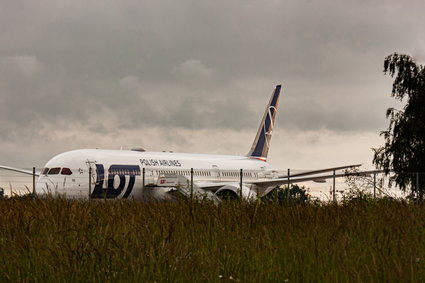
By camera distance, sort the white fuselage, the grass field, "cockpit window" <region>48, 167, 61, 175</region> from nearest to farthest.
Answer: the grass field < the white fuselage < "cockpit window" <region>48, 167, 61, 175</region>

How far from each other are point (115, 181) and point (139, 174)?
56.3 inches

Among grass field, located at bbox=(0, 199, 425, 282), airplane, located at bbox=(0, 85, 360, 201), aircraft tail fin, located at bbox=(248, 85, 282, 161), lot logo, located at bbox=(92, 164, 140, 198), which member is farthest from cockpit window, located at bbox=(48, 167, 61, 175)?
aircraft tail fin, located at bbox=(248, 85, 282, 161)

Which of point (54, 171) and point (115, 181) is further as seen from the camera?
point (115, 181)

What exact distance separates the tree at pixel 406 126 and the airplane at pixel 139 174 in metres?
4.17

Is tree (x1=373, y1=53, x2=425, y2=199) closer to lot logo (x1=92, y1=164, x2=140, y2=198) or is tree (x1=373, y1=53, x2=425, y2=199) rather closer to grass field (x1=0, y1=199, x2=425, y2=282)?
lot logo (x1=92, y1=164, x2=140, y2=198)

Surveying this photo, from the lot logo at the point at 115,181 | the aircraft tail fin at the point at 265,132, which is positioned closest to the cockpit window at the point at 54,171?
the lot logo at the point at 115,181

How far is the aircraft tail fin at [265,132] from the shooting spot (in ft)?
121

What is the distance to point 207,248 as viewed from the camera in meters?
6.55

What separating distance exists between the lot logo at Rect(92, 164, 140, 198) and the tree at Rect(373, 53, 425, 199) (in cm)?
1369

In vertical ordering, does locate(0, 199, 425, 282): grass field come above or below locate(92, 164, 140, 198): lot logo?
below

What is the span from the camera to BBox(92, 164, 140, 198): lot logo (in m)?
23.1

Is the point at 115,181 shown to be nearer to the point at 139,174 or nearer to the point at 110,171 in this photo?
the point at 110,171

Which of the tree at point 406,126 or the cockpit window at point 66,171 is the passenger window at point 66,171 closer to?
the cockpit window at point 66,171

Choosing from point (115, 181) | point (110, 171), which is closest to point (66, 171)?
point (110, 171)
